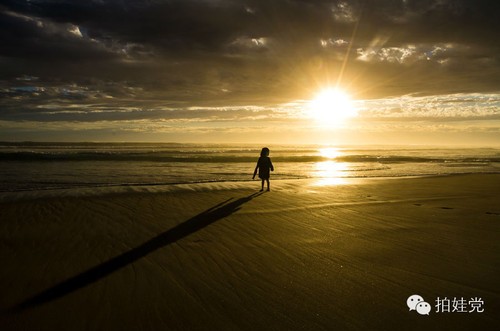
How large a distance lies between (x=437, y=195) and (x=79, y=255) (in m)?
12.7

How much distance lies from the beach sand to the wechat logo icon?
0.07 metres

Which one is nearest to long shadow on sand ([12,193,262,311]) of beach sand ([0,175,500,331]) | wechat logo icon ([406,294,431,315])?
beach sand ([0,175,500,331])

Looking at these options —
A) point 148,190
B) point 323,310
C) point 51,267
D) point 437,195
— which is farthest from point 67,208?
point 437,195

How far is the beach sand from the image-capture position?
435 cm

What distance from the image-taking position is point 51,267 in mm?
5961

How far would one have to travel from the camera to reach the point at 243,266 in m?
6.06

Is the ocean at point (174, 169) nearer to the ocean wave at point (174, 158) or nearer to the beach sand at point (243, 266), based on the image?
the ocean wave at point (174, 158)

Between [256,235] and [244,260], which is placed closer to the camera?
[244,260]

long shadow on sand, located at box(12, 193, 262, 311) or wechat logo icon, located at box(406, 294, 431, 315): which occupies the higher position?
wechat logo icon, located at box(406, 294, 431, 315)

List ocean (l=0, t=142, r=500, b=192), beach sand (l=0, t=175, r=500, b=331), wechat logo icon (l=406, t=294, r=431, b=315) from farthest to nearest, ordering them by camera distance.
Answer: ocean (l=0, t=142, r=500, b=192)
wechat logo icon (l=406, t=294, r=431, b=315)
beach sand (l=0, t=175, r=500, b=331)

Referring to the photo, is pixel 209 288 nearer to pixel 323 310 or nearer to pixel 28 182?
pixel 323 310

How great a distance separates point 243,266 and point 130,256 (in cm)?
201

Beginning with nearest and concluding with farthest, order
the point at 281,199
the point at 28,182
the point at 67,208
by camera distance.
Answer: the point at 67,208, the point at 281,199, the point at 28,182

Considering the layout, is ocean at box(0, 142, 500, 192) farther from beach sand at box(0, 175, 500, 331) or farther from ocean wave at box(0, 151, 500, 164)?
beach sand at box(0, 175, 500, 331)
